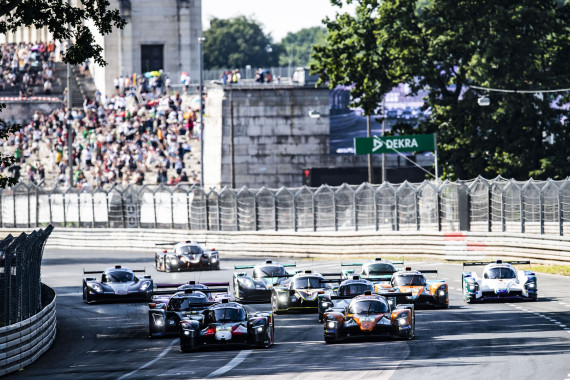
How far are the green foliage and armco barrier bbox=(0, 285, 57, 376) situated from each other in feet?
112

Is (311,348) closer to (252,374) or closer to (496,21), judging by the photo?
(252,374)

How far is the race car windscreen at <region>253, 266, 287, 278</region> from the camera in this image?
37853 mm

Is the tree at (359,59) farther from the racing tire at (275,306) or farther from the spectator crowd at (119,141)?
the racing tire at (275,306)

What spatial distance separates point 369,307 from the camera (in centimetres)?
2759

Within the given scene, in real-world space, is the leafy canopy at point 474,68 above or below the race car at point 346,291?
above

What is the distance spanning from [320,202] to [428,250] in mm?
5500

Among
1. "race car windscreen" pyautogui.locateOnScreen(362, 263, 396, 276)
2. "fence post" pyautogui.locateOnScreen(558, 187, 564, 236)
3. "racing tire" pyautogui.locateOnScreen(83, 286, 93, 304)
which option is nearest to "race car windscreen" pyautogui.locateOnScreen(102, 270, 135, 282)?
"racing tire" pyautogui.locateOnScreen(83, 286, 93, 304)

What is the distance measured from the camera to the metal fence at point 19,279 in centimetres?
2355

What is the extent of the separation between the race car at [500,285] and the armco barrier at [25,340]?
1278 centimetres

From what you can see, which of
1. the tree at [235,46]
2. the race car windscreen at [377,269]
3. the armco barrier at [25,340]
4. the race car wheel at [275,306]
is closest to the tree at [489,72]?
the race car windscreen at [377,269]

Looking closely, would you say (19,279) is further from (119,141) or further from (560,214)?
(119,141)

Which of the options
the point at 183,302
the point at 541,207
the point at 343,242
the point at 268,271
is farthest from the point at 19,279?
the point at 343,242

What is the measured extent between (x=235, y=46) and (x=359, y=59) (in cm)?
12091

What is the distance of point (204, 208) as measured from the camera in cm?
5831
